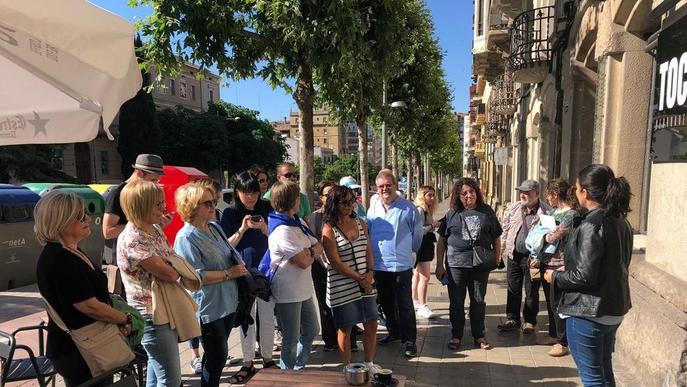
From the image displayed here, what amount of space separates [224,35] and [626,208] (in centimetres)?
527

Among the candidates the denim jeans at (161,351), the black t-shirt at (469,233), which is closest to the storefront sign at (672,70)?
the black t-shirt at (469,233)

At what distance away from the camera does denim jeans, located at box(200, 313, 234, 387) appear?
319 centimetres

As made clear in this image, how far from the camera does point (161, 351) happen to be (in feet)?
9.05

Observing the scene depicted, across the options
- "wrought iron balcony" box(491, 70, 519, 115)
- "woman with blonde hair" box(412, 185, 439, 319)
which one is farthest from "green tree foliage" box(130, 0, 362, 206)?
"wrought iron balcony" box(491, 70, 519, 115)

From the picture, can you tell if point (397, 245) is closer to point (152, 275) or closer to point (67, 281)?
point (152, 275)

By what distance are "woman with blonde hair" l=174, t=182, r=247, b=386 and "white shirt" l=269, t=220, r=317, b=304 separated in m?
0.36

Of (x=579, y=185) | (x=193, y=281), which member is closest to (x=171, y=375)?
(x=193, y=281)

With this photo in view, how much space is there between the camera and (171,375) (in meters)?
2.76

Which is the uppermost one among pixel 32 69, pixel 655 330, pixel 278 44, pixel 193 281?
pixel 278 44

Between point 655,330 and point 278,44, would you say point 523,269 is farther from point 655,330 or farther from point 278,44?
point 278,44

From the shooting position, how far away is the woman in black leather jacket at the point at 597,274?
8.86 ft

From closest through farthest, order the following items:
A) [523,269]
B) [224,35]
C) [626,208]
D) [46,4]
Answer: [46,4] < [626,208] < [523,269] < [224,35]

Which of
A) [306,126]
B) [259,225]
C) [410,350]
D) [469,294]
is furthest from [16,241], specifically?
[469,294]

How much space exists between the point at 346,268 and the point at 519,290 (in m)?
2.65
